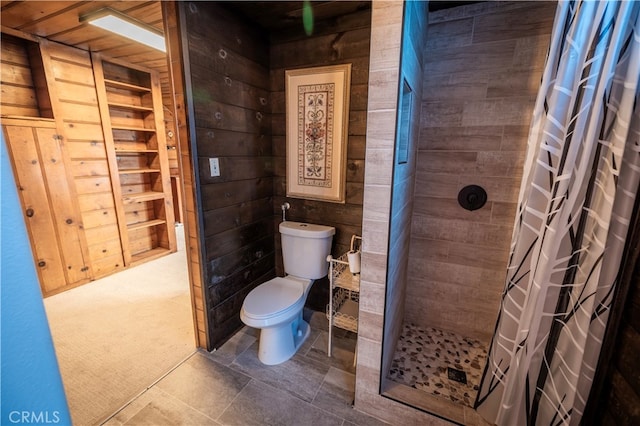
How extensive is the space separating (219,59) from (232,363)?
76.8 inches

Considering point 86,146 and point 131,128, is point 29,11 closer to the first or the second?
point 86,146

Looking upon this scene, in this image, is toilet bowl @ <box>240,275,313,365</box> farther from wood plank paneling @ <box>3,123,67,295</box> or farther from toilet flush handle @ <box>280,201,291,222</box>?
wood plank paneling @ <box>3,123,67,295</box>

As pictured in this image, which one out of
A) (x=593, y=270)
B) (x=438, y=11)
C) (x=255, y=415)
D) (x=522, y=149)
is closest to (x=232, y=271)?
(x=255, y=415)

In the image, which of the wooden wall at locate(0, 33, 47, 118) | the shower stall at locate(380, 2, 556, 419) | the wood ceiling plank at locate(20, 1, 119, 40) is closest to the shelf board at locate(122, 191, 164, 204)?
the wooden wall at locate(0, 33, 47, 118)

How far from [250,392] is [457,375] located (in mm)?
1245

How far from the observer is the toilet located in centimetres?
163

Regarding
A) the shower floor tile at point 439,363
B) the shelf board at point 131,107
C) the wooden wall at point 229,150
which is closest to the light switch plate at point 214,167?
the wooden wall at point 229,150

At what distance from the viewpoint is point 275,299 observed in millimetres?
1729

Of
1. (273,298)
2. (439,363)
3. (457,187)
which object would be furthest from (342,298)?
(457,187)

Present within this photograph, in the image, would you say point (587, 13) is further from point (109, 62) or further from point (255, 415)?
point (109, 62)

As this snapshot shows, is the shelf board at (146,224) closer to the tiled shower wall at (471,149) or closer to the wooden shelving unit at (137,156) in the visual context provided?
the wooden shelving unit at (137,156)

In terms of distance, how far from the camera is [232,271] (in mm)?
1926

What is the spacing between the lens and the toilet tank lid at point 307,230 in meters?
1.88

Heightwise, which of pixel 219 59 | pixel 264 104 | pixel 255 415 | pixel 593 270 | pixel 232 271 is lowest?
pixel 255 415
